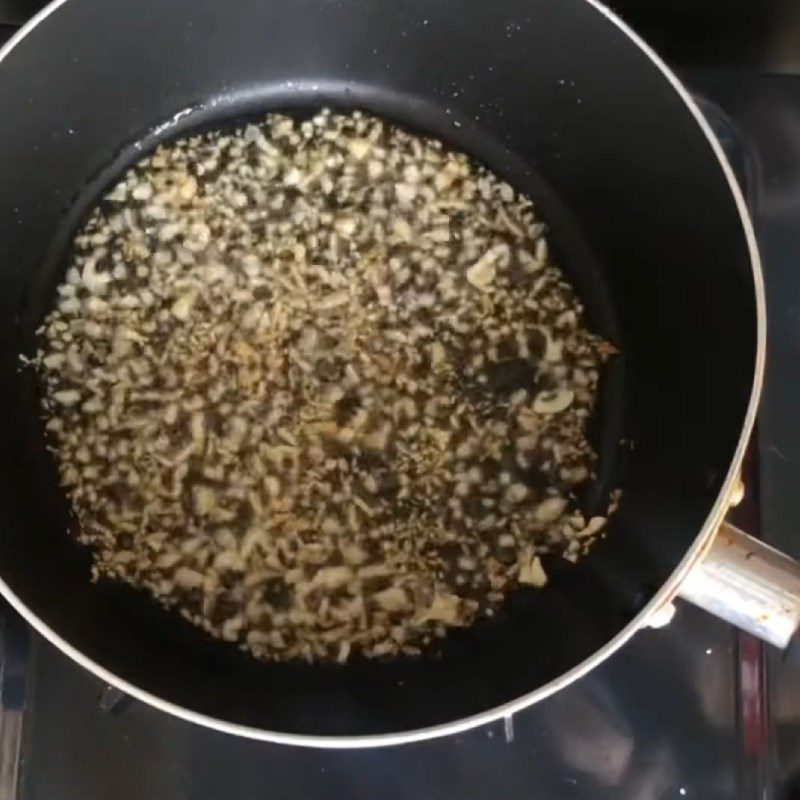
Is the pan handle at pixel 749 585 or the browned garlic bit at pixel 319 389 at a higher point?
the browned garlic bit at pixel 319 389

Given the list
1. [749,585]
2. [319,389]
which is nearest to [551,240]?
[319,389]

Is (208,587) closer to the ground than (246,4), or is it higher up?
closer to the ground

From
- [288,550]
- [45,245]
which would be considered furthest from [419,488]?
[45,245]

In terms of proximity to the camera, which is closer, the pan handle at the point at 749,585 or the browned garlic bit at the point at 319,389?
the pan handle at the point at 749,585

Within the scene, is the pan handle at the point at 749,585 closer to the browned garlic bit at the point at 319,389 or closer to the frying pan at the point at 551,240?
the frying pan at the point at 551,240

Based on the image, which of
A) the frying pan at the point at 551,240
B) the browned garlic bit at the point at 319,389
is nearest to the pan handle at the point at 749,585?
the frying pan at the point at 551,240

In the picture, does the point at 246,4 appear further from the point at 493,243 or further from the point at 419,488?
the point at 419,488

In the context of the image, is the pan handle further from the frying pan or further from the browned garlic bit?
the browned garlic bit
